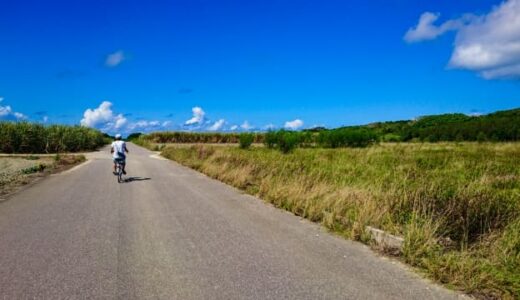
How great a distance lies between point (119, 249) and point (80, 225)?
2393mm

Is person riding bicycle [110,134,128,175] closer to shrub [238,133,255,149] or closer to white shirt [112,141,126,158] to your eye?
white shirt [112,141,126,158]

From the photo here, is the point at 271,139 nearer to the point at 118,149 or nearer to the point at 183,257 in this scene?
the point at 118,149

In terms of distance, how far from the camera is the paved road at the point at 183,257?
5.60 m

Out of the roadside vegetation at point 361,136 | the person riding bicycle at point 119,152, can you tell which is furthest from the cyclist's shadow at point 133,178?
the roadside vegetation at point 361,136

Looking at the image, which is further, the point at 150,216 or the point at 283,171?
the point at 283,171

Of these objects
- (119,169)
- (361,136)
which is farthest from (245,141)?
(119,169)

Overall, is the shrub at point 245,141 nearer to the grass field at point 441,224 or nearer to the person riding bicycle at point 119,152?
the person riding bicycle at point 119,152

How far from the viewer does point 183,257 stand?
7074mm

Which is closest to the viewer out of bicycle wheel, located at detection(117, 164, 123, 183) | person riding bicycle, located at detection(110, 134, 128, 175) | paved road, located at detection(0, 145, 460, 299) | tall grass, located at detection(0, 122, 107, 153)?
paved road, located at detection(0, 145, 460, 299)

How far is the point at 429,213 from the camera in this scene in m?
8.62

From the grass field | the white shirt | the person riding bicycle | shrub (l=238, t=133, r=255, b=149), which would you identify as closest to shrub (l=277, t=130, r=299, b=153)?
shrub (l=238, t=133, r=255, b=149)

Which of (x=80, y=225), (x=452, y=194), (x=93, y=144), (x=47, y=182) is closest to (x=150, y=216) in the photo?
(x=80, y=225)

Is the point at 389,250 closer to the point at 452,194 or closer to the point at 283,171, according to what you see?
the point at 452,194

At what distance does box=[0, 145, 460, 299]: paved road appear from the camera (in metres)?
5.60
